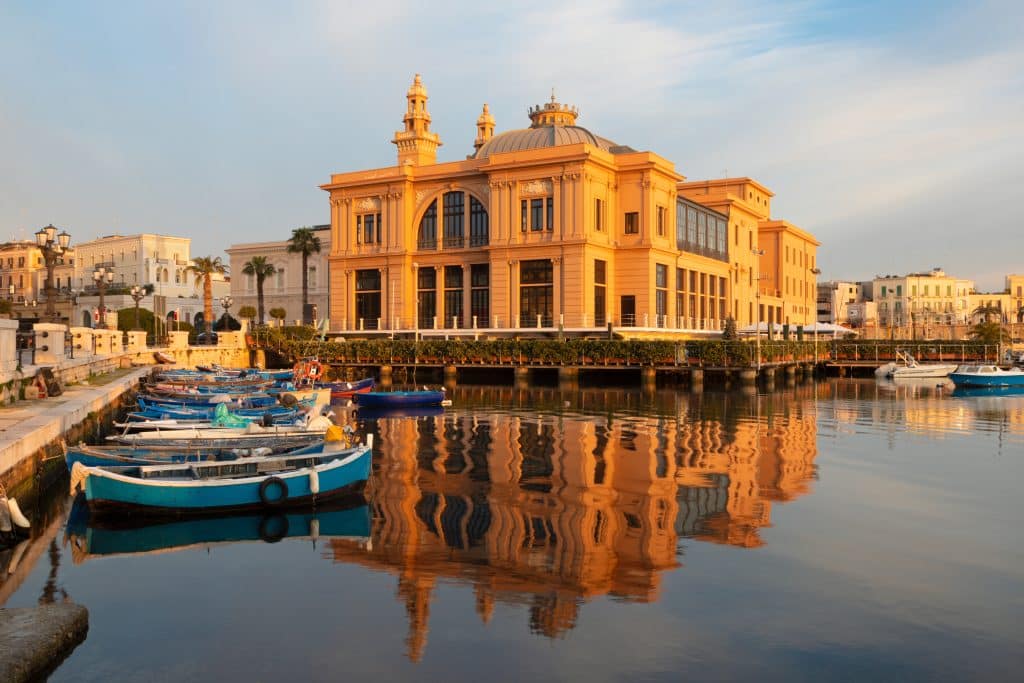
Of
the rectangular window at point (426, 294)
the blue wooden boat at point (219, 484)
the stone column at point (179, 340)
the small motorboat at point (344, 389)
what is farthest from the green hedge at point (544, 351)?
the blue wooden boat at point (219, 484)

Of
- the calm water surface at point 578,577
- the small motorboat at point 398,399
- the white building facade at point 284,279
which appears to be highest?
the white building facade at point 284,279

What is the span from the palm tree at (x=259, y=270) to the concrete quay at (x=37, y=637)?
3470 inches

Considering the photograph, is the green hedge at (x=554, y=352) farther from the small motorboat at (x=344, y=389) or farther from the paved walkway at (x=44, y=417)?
the paved walkway at (x=44, y=417)

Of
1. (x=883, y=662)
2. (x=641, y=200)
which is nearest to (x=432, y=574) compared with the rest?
(x=883, y=662)

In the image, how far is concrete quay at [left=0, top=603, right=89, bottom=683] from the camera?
10586mm

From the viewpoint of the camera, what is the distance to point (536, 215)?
68.4m

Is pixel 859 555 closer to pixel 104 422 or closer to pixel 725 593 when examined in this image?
pixel 725 593

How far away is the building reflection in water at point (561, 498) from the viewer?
14773mm

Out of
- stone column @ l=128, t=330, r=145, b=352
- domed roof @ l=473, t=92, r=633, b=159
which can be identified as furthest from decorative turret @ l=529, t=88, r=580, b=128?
stone column @ l=128, t=330, r=145, b=352

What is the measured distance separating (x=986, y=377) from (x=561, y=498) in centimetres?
5156

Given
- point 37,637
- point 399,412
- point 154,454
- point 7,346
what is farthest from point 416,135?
point 37,637

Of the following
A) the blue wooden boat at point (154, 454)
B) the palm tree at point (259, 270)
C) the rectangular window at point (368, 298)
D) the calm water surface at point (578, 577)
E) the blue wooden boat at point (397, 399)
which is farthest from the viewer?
the palm tree at point (259, 270)

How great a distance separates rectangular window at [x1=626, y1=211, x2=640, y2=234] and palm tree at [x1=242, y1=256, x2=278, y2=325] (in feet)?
151

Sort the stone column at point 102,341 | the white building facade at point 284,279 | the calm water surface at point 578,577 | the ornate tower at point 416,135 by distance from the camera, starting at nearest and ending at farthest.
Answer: the calm water surface at point 578,577 < the stone column at point 102,341 < the ornate tower at point 416,135 < the white building facade at point 284,279
